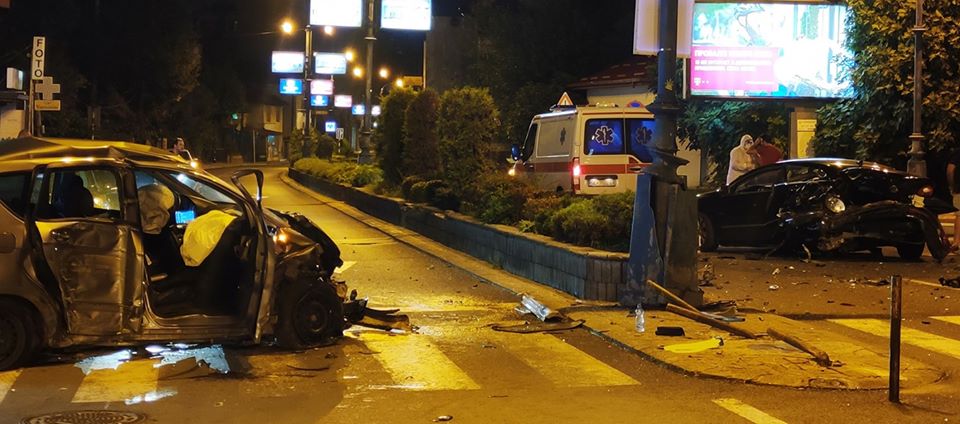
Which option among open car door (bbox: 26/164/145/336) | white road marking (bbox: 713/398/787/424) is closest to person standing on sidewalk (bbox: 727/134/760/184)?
white road marking (bbox: 713/398/787/424)

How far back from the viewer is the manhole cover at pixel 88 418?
598 cm

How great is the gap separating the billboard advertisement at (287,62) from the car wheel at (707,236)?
45785mm

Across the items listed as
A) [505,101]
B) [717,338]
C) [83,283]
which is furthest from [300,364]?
[505,101]

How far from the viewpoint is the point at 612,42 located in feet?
124

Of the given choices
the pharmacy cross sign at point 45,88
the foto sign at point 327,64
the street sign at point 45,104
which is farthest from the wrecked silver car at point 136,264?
the foto sign at point 327,64

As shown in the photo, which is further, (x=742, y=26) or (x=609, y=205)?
(x=742, y=26)

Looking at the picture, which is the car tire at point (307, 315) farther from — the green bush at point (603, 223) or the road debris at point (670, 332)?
the green bush at point (603, 223)

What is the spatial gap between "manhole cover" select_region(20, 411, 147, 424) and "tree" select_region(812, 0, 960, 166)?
18.7 meters

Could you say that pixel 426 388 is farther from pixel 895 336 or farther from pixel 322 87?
pixel 322 87

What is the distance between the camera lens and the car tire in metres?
8.14

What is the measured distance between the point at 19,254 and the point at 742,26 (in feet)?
62.5

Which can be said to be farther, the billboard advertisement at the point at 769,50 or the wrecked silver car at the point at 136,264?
the billboard advertisement at the point at 769,50

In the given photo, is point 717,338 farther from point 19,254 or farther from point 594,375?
point 19,254

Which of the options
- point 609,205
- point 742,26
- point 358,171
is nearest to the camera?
point 609,205
